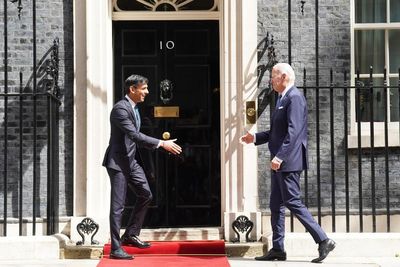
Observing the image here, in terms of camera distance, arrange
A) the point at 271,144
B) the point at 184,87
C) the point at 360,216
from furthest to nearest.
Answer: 1. the point at 184,87
2. the point at 360,216
3. the point at 271,144

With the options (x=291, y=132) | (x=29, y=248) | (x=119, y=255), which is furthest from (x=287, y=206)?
(x=29, y=248)

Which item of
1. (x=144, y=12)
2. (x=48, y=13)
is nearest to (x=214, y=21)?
(x=144, y=12)

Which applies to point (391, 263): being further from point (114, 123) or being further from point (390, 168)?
point (114, 123)

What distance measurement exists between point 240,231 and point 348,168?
1326mm

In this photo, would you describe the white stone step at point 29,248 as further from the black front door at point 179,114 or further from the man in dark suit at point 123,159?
the black front door at point 179,114

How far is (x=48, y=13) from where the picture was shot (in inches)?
356

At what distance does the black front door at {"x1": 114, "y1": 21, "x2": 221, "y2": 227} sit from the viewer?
9.23 m

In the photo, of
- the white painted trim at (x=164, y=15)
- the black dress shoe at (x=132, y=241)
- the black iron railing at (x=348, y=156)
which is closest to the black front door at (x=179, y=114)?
the white painted trim at (x=164, y=15)

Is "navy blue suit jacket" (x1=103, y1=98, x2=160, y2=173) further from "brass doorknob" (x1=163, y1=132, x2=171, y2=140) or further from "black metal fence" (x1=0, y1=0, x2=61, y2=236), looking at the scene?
"black metal fence" (x1=0, y1=0, x2=61, y2=236)

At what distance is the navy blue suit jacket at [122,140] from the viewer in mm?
7742

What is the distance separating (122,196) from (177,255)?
3.32 feet

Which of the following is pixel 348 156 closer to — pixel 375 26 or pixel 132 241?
pixel 375 26

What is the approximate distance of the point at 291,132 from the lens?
746cm

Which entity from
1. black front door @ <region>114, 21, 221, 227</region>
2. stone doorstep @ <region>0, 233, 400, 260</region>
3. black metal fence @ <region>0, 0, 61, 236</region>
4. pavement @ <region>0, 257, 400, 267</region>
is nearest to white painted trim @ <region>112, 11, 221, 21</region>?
black front door @ <region>114, 21, 221, 227</region>
